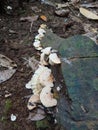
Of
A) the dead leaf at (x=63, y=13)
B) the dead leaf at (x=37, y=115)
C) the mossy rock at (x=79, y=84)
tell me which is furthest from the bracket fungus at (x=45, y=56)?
the dead leaf at (x=63, y=13)

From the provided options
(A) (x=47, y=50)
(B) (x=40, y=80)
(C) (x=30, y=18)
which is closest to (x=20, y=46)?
(A) (x=47, y=50)

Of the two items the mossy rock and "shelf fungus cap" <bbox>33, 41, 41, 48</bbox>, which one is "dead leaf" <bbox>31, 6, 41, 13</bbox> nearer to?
"shelf fungus cap" <bbox>33, 41, 41, 48</bbox>

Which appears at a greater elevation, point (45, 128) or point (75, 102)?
point (75, 102)

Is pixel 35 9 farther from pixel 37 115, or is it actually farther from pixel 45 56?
pixel 37 115

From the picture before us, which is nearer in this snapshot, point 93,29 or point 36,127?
point 36,127

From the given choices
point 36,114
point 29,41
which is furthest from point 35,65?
point 36,114

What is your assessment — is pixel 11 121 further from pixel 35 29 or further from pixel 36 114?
pixel 35 29
